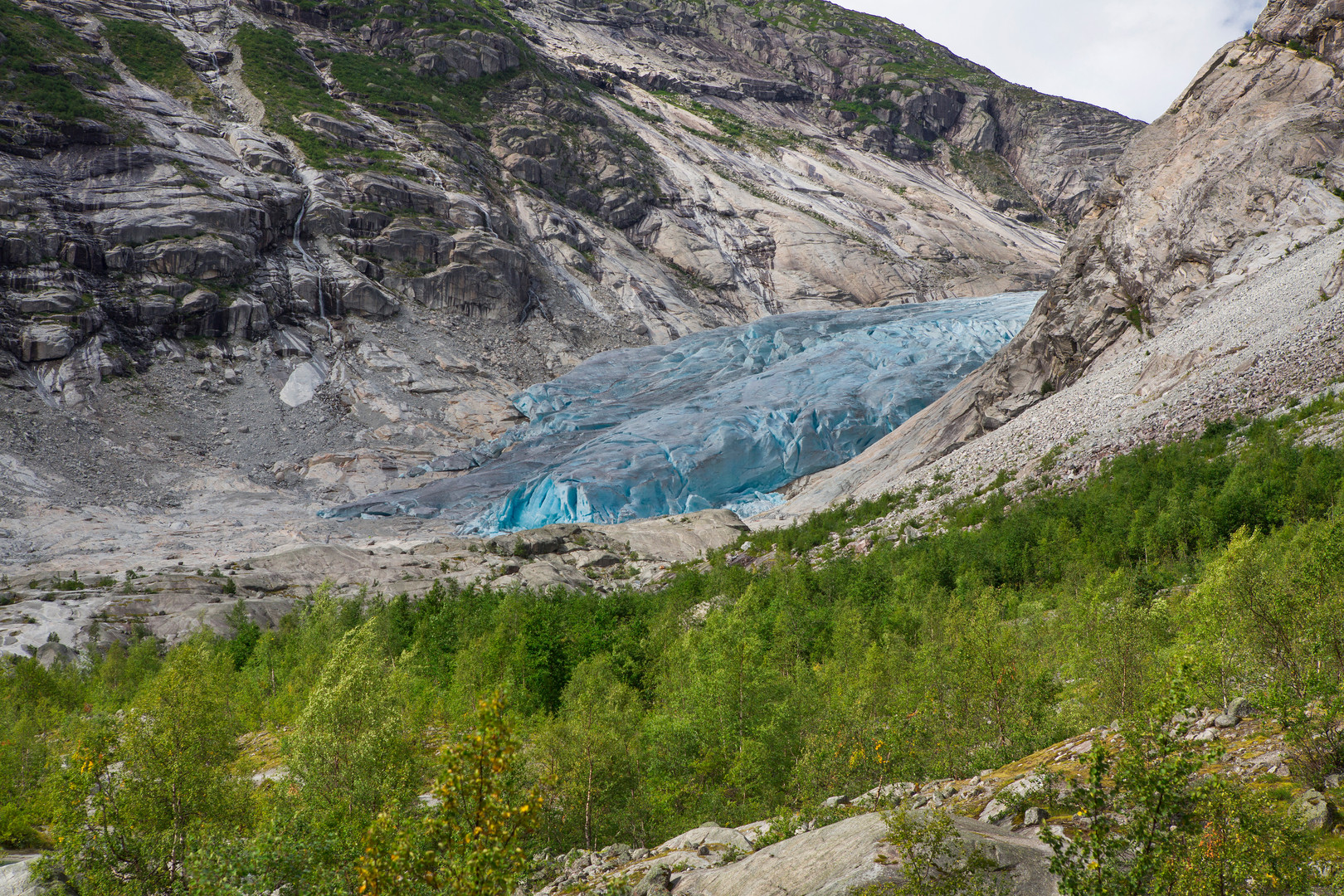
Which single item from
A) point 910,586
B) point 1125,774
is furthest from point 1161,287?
point 1125,774

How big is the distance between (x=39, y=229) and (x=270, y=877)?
58.3m

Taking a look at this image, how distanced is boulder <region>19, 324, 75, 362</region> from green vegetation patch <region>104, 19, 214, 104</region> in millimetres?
28006

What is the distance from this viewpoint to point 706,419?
43.6 metres

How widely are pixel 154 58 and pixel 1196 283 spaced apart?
79.5 m

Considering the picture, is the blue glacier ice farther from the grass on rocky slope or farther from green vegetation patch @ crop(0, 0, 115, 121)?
the grass on rocky slope

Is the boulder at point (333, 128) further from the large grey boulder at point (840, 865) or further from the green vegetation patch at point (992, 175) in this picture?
the green vegetation patch at point (992, 175)

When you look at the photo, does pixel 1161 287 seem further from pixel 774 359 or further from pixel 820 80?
pixel 820 80

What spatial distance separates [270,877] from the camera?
5906 millimetres

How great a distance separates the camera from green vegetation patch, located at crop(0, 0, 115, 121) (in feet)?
169

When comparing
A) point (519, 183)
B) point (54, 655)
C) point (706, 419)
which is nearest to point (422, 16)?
point (519, 183)

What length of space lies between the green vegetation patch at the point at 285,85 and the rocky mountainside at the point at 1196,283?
53.1 metres

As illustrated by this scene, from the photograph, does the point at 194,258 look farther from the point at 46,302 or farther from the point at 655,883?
the point at 655,883

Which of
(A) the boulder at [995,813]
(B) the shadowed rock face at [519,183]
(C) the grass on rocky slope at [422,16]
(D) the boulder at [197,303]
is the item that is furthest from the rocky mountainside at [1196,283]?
(C) the grass on rocky slope at [422,16]

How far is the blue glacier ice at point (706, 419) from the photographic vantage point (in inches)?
1537
